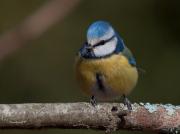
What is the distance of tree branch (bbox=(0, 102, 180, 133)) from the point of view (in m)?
2.63

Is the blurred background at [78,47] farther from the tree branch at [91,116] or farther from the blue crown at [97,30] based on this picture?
the tree branch at [91,116]

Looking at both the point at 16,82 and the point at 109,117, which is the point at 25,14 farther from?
the point at 109,117

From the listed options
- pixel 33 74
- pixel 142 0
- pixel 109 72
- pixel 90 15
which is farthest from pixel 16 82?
pixel 109 72

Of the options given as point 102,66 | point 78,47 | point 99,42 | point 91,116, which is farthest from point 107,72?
point 78,47

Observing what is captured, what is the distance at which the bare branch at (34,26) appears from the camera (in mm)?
3504

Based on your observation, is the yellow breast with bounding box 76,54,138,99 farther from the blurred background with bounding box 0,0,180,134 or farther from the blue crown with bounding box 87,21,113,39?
the blurred background with bounding box 0,0,180,134

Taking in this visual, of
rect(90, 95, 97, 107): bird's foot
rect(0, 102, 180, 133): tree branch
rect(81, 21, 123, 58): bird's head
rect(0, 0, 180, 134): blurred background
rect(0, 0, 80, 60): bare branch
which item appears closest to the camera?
rect(0, 102, 180, 133): tree branch

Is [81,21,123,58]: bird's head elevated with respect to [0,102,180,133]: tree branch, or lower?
elevated

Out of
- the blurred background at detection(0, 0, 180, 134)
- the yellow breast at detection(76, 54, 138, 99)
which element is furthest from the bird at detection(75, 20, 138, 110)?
the blurred background at detection(0, 0, 180, 134)

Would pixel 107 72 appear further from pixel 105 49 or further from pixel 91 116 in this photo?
pixel 91 116

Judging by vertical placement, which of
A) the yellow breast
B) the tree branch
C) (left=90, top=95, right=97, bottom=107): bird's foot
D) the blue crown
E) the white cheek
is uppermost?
the blue crown

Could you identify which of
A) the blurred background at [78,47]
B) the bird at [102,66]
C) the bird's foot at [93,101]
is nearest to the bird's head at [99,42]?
the bird at [102,66]

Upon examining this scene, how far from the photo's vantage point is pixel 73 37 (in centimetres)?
536

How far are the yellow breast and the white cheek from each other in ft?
0.08
